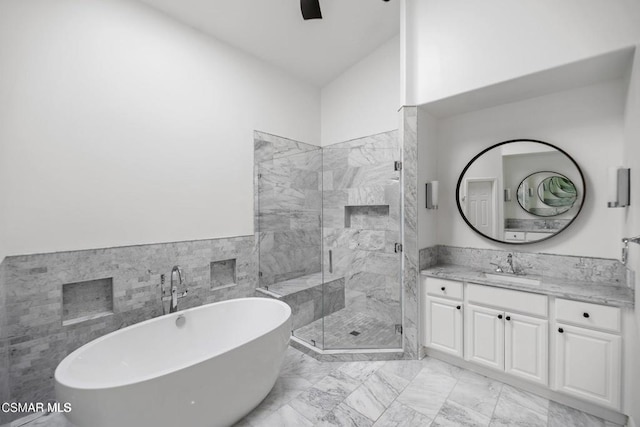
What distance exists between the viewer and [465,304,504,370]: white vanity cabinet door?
7.33 feet

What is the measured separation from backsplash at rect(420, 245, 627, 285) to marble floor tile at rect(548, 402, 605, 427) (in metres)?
0.99

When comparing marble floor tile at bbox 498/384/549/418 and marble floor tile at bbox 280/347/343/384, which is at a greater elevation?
Answer: marble floor tile at bbox 280/347/343/384

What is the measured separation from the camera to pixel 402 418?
189 centimetres

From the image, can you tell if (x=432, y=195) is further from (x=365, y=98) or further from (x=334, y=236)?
(x=365, y=98)

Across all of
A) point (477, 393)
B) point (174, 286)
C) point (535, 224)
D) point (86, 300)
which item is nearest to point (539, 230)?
point (535, 224)

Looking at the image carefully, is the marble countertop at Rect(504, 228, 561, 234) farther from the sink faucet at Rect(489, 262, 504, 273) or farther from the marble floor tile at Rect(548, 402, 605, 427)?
the marble floor tile at Rect(548, 402, 605, 427)

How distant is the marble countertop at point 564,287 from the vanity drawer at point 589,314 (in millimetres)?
40

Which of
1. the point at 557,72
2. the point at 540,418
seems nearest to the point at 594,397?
the point at 540,418

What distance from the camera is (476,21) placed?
7.30 feet

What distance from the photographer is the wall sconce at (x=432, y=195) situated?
265 centimetres

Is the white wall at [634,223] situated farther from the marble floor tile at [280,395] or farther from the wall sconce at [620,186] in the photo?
the marble floor tile at [280,395]

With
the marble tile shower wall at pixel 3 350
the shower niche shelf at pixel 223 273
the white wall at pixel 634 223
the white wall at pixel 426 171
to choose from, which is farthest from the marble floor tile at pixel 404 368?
the marble tile shower wall at pixel 3 350

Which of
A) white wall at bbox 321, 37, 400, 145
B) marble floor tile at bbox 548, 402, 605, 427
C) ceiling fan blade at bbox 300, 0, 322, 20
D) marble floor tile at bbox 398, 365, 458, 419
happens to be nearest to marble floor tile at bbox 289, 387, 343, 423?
marble floor tile at bbox 398, 365, 458, 419

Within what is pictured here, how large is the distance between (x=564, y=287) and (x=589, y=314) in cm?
24
